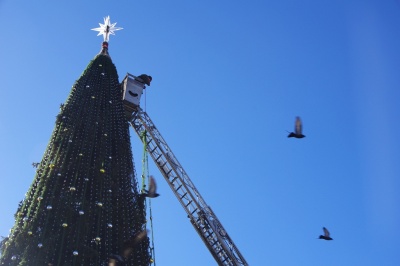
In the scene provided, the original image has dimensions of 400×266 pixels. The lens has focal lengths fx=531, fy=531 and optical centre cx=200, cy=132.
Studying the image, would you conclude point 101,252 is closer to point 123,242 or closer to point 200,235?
point 123,242

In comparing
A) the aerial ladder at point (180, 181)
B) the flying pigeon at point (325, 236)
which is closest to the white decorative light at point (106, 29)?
the aerial ladder at point (180, 181)

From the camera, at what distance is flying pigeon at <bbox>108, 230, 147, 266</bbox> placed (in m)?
15.4

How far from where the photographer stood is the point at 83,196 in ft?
55.1

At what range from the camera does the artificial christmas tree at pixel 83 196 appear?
15180 millimetres

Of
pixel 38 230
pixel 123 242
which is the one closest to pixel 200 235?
pixel 123 242

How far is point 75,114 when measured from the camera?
20172 mm

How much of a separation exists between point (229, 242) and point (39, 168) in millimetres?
9558

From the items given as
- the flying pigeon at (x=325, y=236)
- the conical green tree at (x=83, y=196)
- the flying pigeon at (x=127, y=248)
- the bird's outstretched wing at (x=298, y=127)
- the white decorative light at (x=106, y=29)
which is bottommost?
the flying pigeon at (x=325, y=236)

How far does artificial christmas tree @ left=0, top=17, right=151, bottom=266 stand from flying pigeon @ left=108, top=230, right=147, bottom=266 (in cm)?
9

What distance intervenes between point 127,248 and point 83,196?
215cm

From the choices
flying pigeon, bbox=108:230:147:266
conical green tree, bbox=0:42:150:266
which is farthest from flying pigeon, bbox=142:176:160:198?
flying pigeon, bbox=108:230:147:266

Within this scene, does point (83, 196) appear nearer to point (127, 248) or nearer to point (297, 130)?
point (127, 248)

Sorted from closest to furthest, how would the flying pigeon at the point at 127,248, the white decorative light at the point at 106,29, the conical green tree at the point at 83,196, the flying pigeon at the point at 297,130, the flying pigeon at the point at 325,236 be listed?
the conical green tree at the point at 83,196, the flying pigeon at the point at 127,248, the flying pigeon at the point at 297,130, the flying pigeon at the point at 325,236, the white decorative light at the point at 106,29

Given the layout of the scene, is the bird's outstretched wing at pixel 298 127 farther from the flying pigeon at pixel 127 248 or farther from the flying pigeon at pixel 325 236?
the flying pigeon at pixel 127 248
